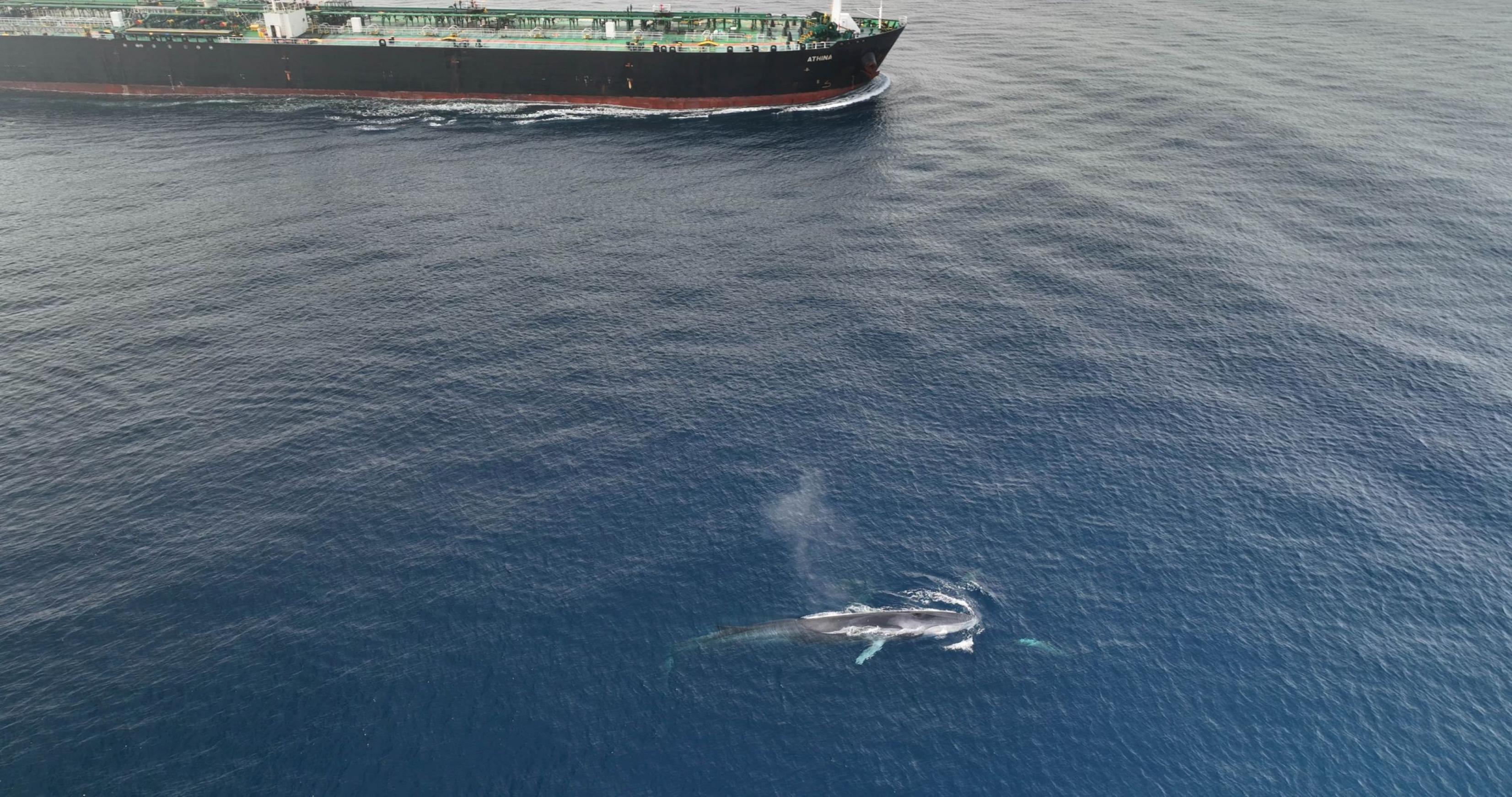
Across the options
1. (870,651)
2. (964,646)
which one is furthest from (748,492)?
(964,646)

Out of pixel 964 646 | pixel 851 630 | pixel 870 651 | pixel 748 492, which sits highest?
pixel 748 492

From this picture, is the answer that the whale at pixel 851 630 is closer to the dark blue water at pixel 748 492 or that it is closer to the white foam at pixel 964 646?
the white foam at pixel 964 646

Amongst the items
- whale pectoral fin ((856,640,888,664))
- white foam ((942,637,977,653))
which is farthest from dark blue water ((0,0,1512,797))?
whale pectoral fin ((856,640,888,664))

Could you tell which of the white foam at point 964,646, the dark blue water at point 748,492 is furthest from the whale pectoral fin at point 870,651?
the white foam at point 964,646

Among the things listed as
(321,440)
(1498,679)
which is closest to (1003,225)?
(1498,679)

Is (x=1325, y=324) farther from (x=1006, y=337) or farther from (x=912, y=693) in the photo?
(x=912, y=693)

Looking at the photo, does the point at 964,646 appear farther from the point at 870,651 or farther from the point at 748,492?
the point at 748,492
